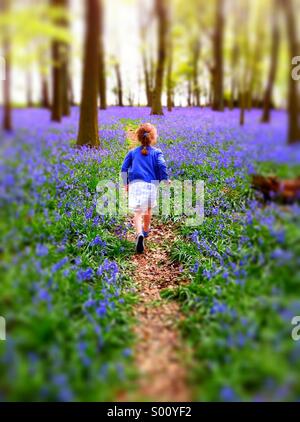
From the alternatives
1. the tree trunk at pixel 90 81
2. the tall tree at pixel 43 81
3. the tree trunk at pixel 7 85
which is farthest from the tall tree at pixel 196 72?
the tree trunk at pixel 7 85

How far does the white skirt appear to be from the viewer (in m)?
6.11

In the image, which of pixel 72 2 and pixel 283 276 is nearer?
pixel 283 276

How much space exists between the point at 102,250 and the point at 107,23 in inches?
144

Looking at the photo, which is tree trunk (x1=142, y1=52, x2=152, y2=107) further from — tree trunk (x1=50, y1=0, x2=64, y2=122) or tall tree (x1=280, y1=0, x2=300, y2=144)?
tall tree (x1=280, y1=0, x2=300, y2=144)

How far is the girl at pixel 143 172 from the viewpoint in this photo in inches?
235

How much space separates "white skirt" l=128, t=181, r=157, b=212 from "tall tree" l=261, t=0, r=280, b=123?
7.27ft

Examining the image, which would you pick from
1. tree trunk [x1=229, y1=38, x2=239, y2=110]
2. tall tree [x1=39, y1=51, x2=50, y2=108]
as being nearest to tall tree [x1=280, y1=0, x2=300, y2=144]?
tree trunk [x1=229, y1=38, x2=239, y2=110]

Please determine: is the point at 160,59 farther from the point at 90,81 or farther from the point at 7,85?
the point at 7,85

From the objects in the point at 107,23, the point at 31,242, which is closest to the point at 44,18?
the point at 107,23

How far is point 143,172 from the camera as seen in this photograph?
6.01 meters

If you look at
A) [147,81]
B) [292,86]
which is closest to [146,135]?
[147,81]

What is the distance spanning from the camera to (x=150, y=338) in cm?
404

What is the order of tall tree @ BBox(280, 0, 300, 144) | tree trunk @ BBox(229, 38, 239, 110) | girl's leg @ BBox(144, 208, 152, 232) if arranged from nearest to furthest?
tall tree @ BBox(280, 0, 300, 144) → tree trunk @ BBox(229, 38, 239, 110) → girl's leg @ BBox(144, 208, 152, 232)
